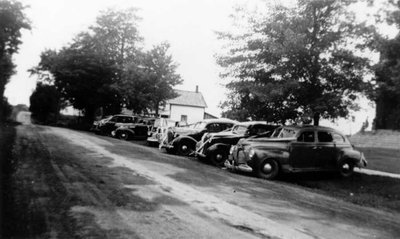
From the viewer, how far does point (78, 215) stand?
5.80 meters

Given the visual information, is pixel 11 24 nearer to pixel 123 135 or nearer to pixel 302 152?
pixel 123 135

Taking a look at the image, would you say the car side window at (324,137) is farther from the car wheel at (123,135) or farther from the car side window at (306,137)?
the car wheel at (123,135)

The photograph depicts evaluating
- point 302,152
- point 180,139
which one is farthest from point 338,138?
point 180,139

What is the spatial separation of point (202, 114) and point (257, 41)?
42797 mm

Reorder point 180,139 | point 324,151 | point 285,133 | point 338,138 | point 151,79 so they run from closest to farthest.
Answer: point 324,151
point 285,133
point 338,138
point 180,139
point 151,79

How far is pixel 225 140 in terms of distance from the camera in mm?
15352

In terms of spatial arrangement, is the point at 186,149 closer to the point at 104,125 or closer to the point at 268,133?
the point at 268,133

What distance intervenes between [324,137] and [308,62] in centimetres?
257

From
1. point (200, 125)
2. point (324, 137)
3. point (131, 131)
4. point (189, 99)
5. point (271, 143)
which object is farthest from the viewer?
point (189, 99)

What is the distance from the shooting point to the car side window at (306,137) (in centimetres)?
1240

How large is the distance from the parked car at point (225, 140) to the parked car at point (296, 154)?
1.81 meters

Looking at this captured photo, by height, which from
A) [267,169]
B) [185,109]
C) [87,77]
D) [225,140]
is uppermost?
[87,77]

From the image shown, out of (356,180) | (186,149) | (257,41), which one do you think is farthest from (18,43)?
(356,180)

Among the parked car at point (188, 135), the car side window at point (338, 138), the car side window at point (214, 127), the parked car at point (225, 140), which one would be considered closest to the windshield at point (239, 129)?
the parked car at point (225, 140)
